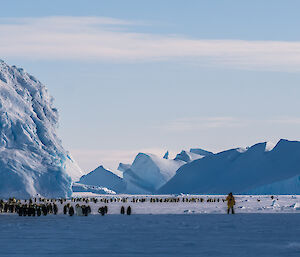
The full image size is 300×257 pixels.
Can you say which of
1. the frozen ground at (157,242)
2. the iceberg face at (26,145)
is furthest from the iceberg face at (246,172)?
the frozen ground at (157,242)

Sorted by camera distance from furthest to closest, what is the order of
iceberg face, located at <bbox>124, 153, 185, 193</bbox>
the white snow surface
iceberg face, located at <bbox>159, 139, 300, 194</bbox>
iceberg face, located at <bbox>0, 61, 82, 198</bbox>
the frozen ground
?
iceberg face, located at <bbox>124, 153, 185, 193</bbox> < the white snow surface < iceberg face, located at <bbox>159, 139, 300, 194</bbox> < iceberg face, located at <bbox>0, 61, 82, 198</bbox> < the frozen ground

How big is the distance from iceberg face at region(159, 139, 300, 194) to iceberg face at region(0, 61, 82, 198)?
55093 millimetres

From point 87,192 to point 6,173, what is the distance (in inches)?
2913

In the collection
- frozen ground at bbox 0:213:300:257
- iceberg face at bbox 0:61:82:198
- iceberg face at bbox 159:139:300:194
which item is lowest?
frozen ground at bbox 0:213:300:257

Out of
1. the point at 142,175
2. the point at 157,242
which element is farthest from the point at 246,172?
the point at 157,242

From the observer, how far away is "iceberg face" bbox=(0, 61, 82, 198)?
347 feet

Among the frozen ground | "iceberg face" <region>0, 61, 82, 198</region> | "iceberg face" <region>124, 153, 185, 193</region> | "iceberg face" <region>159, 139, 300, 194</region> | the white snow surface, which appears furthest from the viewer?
"iceberg face" <region>124, 153, 185, 193</region>

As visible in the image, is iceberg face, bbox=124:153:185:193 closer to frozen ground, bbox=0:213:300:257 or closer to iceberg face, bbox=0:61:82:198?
iceberg face, bbox=0:61:82:198

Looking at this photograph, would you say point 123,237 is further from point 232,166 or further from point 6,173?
point 232,166

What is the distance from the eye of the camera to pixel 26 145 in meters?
111

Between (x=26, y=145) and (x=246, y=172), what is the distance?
76.0 meters

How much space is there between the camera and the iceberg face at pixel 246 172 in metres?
158

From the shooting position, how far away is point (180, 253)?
18578 millimetres

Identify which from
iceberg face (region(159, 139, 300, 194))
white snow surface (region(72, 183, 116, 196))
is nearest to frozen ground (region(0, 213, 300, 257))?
iceberg face (region(159, 139, 300, 194))
